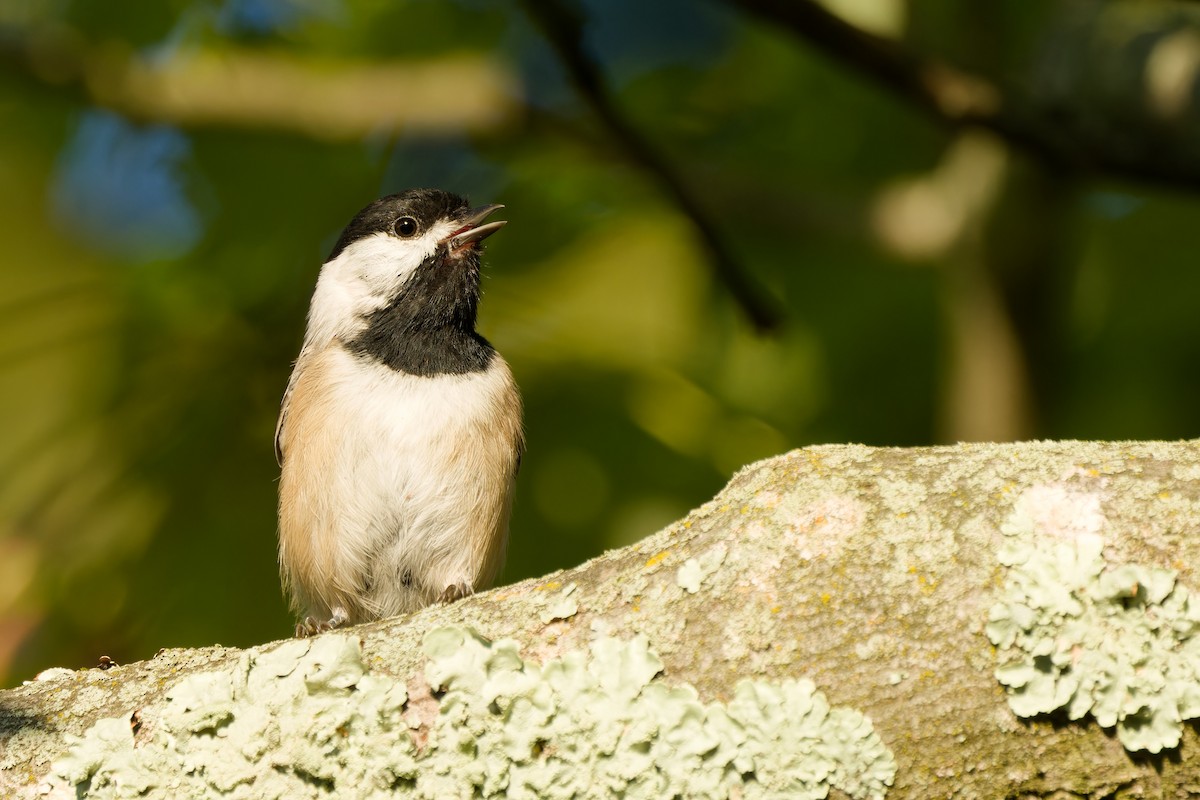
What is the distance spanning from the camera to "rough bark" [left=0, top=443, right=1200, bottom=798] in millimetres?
2109

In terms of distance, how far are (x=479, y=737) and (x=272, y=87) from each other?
330cm

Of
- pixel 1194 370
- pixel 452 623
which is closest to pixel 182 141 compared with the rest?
pixel 452 623

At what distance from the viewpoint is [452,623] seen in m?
2.43

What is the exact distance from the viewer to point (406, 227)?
4551 mm

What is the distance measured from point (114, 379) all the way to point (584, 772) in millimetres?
2665

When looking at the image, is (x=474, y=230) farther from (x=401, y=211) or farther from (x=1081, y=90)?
(x=1081, y=90)

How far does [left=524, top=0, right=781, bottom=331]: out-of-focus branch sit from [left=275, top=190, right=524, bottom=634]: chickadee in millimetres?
626

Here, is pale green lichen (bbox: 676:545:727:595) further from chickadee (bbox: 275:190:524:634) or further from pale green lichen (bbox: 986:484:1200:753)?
chickadee (bbox: 275:190:524:634)

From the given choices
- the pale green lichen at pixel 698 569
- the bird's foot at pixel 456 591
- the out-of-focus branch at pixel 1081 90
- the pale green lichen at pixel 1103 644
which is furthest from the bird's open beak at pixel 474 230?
the pale green lichen at pixel 1103 644

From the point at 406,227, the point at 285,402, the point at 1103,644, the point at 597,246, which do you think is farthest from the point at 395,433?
the point at 1103,644

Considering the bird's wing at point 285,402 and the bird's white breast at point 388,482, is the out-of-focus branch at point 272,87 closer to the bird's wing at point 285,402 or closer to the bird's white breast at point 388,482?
the bird's wing at point 285,402

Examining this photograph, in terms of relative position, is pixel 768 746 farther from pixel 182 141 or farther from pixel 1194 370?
pixel 182 141

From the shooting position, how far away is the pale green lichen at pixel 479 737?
213cm

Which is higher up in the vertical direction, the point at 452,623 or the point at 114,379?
the point at 114,379
